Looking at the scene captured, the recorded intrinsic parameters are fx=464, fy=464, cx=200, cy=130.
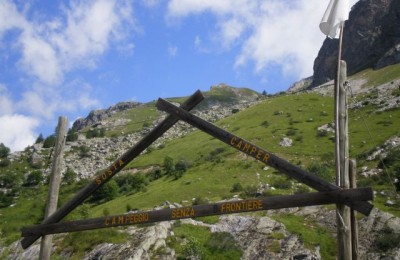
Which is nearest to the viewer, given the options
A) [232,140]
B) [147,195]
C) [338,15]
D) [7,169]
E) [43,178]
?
[232,140]

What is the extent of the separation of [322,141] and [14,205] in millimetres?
71032

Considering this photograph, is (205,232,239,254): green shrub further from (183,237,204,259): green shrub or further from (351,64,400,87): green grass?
(351,64,400,87): green grass

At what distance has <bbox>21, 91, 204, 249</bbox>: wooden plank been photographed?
11.7 meters

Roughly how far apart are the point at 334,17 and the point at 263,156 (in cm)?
449

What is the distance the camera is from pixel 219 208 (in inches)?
430

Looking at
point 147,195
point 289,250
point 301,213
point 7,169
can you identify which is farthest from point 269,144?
point 7,169

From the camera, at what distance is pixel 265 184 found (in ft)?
207

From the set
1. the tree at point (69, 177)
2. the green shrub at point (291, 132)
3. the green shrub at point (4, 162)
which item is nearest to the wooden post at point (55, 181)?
the green shrub at point (291, 132)

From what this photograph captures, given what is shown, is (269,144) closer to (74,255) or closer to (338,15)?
(74,255)

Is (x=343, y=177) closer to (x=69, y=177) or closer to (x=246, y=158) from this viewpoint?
(x=246, y=158)

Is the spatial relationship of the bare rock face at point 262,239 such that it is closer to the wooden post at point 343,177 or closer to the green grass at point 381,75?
the wooden post at point 343,177

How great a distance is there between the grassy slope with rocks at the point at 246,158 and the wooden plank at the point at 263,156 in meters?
24.0

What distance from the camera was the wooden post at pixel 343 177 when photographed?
33.6 feet

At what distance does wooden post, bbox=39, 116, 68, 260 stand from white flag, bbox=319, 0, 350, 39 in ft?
28.0
